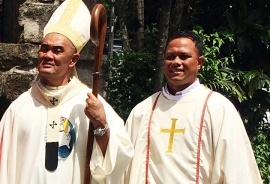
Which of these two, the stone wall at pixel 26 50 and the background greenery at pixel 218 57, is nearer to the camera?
the stone wall at pixel 26 50

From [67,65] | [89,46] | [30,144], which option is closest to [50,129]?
[30,144]

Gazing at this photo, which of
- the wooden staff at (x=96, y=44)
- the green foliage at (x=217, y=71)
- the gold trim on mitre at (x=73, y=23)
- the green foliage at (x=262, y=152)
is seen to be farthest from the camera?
the green foliage at (x=262, y=152)

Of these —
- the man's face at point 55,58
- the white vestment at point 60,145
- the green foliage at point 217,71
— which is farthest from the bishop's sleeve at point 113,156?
the green foliage at point 217,71

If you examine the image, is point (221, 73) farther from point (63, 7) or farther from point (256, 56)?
point (63, 7)

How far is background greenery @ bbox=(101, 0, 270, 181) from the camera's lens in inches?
228

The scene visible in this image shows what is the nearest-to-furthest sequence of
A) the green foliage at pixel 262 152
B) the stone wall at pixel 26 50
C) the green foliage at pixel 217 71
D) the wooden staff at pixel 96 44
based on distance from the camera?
the wooden staff at pixel 96 44 → the stone wall at pixel 26 50 → the green foliage at pixel 217 71 → the green foliage at pixel 262 152

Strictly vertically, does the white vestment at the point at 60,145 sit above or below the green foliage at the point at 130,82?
below

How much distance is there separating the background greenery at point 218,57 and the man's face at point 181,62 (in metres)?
1.90

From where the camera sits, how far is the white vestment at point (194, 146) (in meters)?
3.54

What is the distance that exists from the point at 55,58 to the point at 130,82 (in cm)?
257

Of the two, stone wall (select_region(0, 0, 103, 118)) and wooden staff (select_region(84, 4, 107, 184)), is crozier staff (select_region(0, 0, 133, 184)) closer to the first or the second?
wooden staff (select_region(84, 4, 107, 184))

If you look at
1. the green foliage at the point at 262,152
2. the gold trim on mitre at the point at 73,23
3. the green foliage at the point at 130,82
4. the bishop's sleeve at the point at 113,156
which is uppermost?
the gold trim on mitre at the point at 73,23

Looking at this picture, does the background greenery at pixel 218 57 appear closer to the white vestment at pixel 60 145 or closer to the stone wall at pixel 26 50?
the stone wall at pixel 26 50

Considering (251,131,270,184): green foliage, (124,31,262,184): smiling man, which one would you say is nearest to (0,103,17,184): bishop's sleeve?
(124,31,262,184): smiling man
